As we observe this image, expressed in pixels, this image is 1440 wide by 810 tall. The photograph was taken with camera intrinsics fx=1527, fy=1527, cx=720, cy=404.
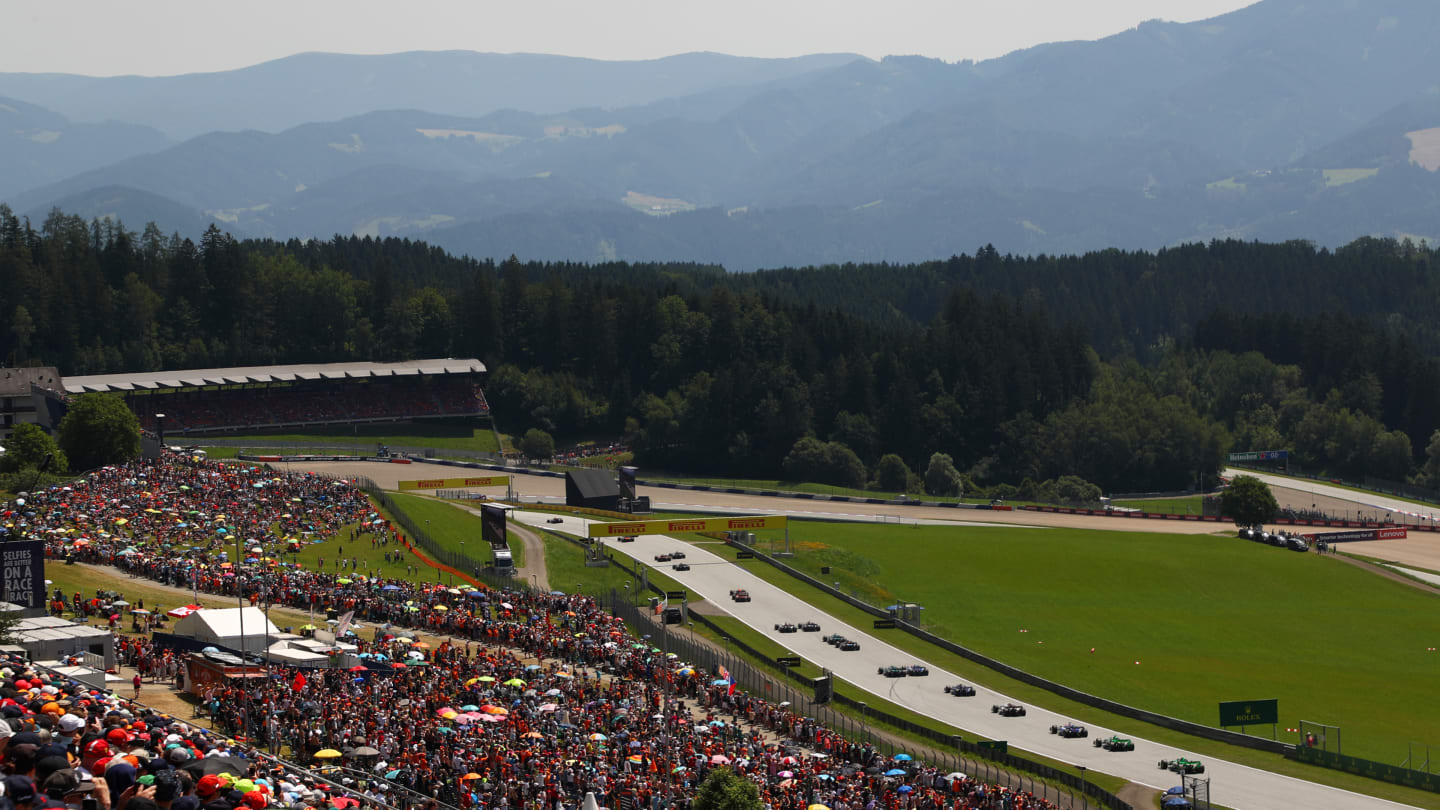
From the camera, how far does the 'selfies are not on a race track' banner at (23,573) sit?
163 feet

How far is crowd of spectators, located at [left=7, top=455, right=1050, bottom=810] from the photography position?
37.2m

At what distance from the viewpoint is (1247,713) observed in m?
57.9

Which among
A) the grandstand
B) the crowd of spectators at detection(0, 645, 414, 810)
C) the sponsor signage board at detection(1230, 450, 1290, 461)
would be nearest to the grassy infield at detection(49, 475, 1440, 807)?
the crowd of spectators at detection(0, 645, 414, 810)

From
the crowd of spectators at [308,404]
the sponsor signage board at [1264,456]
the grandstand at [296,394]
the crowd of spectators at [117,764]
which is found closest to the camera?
the crowd of spectators at [117,764]

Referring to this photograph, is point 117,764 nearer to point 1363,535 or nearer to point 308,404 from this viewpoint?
point 1363,535

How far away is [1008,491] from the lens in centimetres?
14725

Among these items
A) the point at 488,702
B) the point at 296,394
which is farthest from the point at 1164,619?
the point at 296,394

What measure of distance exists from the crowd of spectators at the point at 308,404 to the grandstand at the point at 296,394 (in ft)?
0.30

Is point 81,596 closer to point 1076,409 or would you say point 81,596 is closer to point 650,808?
point 650,808

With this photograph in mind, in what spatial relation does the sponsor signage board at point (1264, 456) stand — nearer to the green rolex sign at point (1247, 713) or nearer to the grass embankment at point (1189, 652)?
the grass embankment at point (1189, 652)

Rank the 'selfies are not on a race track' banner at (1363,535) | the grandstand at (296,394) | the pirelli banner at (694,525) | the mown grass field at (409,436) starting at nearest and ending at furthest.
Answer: the pirelli banner at (694,525) → the 'selfies are not on a race track' banner at (1363,535) → the mown grass field at (409,436) → the grandstand at (296,394)

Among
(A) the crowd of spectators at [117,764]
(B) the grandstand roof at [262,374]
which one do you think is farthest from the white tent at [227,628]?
(B) the grandstand roof at [262,374]

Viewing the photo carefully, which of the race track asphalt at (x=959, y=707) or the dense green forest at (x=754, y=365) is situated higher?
the dense green forest at (x=754, y=365)

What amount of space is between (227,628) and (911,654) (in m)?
33.0
